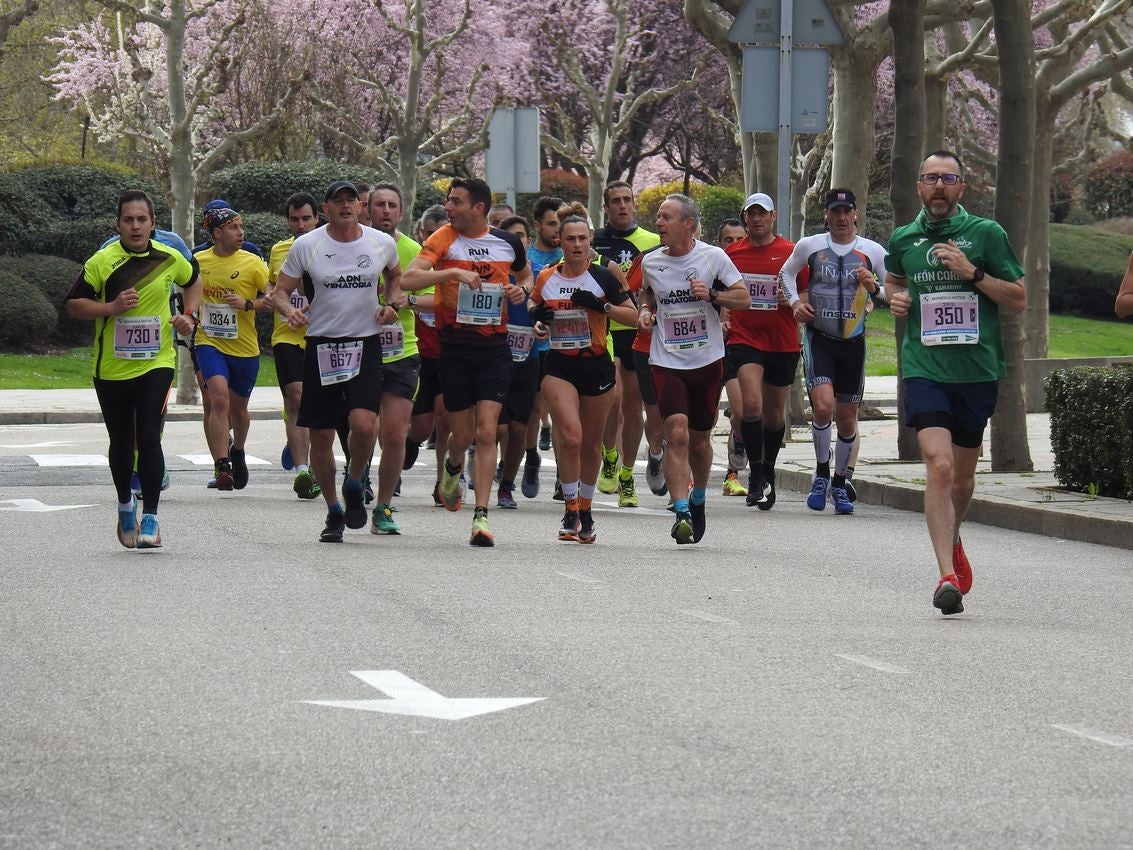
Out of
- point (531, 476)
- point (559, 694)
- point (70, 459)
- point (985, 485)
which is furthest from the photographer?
point (70, 459)

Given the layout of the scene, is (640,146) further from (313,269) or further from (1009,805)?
(1009,805)

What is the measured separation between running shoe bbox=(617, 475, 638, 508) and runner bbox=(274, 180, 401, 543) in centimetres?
321

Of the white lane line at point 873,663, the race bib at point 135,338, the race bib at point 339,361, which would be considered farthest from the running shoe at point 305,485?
the white lane line at point 873,663

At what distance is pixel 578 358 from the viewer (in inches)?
485

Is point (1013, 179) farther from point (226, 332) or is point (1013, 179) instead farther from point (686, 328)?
point (226, 332)

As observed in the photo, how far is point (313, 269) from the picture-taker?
38.5ft

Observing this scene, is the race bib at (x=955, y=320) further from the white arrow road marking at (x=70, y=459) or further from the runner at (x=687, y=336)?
the white arrow road marking at (x=70, y=459)

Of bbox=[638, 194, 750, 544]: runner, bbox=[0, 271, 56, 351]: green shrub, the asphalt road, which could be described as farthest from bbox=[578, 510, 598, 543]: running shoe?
bbox=[0, 271, 56, 351]: green shrub

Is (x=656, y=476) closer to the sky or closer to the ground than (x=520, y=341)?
closer to the ground

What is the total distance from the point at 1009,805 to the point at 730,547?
6.61 meters

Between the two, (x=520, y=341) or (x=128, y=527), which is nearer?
(x=128, y=527)

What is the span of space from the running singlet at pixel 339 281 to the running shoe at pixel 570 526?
4.84 feet

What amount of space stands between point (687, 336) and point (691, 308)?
156 mm

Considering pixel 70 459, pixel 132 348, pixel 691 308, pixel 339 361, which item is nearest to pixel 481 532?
pixel 339 361
